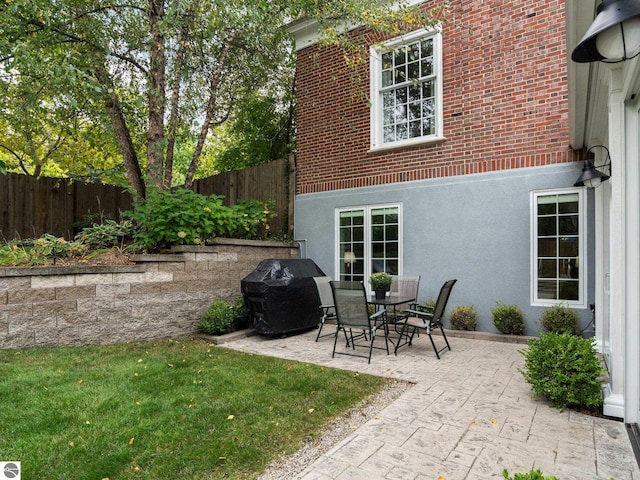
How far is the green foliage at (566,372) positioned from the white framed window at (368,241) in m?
3.64

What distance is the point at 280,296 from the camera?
611 cm

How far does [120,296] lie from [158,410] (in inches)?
111

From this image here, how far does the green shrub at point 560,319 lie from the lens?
5332mm

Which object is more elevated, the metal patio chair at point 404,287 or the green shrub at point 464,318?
the metal patio chair at point 404,287

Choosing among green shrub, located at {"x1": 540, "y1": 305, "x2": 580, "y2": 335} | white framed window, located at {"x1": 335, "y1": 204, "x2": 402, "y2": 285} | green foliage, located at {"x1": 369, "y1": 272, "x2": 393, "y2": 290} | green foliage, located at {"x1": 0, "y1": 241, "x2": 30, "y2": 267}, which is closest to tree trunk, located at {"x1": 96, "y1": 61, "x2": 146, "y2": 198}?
green foliage, located at {"x1": 0, "y1": 241, "x2": 30, "y2": 267}

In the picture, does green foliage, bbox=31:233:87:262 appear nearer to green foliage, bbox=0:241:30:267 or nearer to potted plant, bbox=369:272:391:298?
green foliage, bbox=0:241:30:267

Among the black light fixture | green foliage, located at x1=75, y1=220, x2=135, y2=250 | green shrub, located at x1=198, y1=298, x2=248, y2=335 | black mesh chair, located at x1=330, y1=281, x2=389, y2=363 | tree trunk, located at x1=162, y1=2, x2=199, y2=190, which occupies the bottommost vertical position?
green shrub, located at x1=198, y1=298, x2=248, y2=335

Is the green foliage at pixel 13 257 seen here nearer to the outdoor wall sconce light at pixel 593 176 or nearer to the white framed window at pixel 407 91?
the white framed window at pixel 407 91

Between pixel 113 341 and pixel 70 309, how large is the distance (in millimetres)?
724

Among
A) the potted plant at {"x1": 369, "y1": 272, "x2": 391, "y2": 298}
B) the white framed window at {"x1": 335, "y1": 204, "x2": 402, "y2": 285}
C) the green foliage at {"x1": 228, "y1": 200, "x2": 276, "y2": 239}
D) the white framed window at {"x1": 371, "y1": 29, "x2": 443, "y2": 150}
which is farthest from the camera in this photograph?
the white framed window at {"x1": 335, "y1": 204, "x2": 402, "y2": 285}

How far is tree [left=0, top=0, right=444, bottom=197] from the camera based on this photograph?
5.66 meters

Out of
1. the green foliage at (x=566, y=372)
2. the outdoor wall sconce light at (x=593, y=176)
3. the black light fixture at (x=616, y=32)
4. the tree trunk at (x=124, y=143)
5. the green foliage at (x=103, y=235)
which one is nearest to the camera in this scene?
the black light fixture at (x=616, y=32)

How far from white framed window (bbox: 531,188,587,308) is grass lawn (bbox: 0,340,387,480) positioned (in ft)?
11.0

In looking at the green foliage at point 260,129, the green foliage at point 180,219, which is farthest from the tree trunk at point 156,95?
the green foliage at point 260,129
